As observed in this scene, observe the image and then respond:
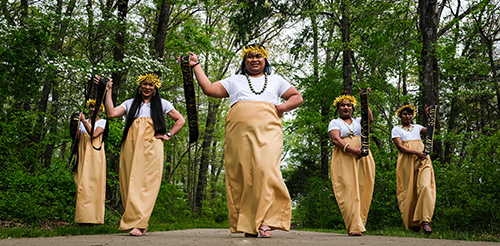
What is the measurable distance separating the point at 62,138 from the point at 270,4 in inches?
441

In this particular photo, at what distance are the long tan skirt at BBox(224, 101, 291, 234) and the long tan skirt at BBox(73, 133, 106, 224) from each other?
389 cm

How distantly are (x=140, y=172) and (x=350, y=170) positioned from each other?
11.1ft

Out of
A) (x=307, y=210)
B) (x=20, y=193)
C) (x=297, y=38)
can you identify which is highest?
(x=297, y=38)

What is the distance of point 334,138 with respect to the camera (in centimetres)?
816

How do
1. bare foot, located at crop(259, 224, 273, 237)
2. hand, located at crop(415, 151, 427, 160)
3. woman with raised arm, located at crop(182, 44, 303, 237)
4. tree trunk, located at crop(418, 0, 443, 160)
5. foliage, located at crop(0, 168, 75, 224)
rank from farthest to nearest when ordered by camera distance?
tree trunk, located at crop(418, 0, 443, 160) → foliage, located at crop(0, 168, 75, 224) → hand, located at crop(415, 151, 427, 160) → woman with raised arm, located at crop(182, 44, 303, 237) → bare foot, located at crop(259, 224, 273, 237)

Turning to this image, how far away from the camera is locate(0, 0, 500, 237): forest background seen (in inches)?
411

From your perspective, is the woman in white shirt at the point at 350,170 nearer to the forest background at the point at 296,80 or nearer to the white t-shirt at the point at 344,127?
the white t-shirt at the point at 344,127

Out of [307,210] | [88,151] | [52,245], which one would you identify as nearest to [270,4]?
[307,210]

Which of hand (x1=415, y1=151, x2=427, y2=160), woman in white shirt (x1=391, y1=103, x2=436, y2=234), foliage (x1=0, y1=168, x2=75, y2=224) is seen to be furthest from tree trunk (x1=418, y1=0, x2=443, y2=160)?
foliage (x1=0, y1=168, x2=75, y2=224)

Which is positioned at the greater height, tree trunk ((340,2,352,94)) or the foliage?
tree trunk ((340,2,352,94))

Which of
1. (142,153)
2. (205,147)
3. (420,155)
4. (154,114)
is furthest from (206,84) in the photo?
(205,147)

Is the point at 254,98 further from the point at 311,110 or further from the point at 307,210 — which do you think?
the point at 311,110

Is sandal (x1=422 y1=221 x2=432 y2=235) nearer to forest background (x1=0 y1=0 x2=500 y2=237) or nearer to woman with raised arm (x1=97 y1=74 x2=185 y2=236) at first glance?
forest background (x1=0 y1=0 x2=500 y2=237)

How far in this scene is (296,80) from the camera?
77.6 ft
